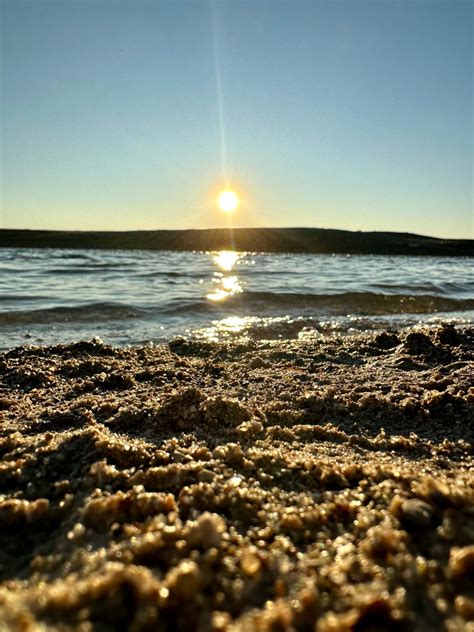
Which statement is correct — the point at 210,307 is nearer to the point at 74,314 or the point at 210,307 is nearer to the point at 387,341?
the point at 74,314

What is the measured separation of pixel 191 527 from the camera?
4.40ft

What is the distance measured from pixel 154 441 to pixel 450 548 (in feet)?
4.93

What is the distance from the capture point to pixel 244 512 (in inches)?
58.8

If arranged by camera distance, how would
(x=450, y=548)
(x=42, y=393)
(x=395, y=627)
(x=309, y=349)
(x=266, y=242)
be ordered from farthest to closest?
(x=266, y=242)
(x=309, y=349)
(x=42, y=393)
(x=450, y=548)
(x=395, y=627)

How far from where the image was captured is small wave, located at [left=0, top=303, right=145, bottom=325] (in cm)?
728

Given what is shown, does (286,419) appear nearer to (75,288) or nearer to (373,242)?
(75,288)

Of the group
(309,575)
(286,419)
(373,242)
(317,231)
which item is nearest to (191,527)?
(309,575)

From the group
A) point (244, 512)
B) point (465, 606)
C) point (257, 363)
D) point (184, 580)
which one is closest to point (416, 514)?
point (465, 606)

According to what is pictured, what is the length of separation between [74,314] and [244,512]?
702cm

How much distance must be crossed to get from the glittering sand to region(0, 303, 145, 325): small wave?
14.2 feet

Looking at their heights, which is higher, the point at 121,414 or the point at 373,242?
the point at 373,242

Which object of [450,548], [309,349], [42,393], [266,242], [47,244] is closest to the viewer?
[450,548]

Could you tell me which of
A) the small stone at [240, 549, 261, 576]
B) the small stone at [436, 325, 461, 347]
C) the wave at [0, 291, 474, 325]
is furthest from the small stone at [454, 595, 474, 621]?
the wave at [0, 291, 474, 325]

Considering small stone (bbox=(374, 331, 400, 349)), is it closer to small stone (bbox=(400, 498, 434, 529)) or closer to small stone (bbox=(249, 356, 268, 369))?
small stone (bbox=(249, 356, 268, 369))
